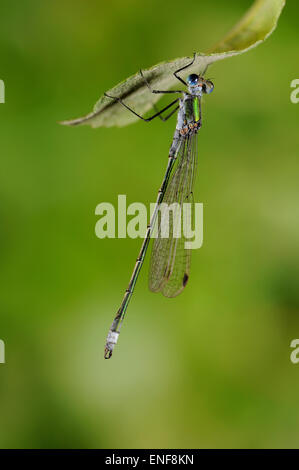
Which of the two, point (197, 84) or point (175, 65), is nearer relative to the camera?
point (175, 65)

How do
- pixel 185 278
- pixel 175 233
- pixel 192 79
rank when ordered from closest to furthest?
pixel 192 79, pixel 185 278, pixel 175 233

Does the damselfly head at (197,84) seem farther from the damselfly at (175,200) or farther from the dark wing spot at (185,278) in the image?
the dark wing spot at (185,278)

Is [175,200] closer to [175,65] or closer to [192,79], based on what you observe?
[192,79]

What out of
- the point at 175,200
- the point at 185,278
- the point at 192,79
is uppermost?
the point at 192,79

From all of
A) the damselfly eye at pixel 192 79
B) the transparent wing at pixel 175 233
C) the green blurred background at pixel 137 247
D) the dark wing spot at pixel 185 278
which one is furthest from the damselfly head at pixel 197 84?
the dark wing spot at pixel 185 278

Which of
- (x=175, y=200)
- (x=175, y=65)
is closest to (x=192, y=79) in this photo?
(x=175, y=200)

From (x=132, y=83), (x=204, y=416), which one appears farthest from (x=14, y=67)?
(x=204, y=416)

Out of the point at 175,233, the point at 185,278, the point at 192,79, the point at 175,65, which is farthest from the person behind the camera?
the point at 175,233
